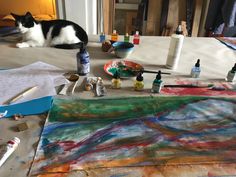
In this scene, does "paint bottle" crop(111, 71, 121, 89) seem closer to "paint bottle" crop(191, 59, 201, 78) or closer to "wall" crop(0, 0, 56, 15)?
"paint bottle" crop(191, 59, 201, 78)

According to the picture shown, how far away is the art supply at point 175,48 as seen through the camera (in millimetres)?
932

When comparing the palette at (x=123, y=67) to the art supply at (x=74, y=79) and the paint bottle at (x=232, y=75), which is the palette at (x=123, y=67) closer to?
the art supply at (x=74, y=79)

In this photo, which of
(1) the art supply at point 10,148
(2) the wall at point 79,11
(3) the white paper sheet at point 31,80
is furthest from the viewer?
(2) the wall at point 79,11

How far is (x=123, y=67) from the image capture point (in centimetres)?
97

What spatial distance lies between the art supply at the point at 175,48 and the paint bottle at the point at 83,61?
37 centimetres

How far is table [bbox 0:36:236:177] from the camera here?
644 millimetres

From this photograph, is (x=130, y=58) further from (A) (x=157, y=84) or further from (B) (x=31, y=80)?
(B) (x=31, y=80)

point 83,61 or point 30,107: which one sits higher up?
point 83,61

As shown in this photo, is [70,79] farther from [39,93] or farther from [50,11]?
[50,11]

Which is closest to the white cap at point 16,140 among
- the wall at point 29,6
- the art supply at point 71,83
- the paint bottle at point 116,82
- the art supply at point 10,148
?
the art supply at point 10,148

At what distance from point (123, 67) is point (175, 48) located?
244 millimetres

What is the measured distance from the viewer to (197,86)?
2.86 ft

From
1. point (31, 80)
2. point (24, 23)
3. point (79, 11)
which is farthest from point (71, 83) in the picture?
point (79, 11)

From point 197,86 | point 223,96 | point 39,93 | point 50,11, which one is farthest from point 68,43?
point 50,11
